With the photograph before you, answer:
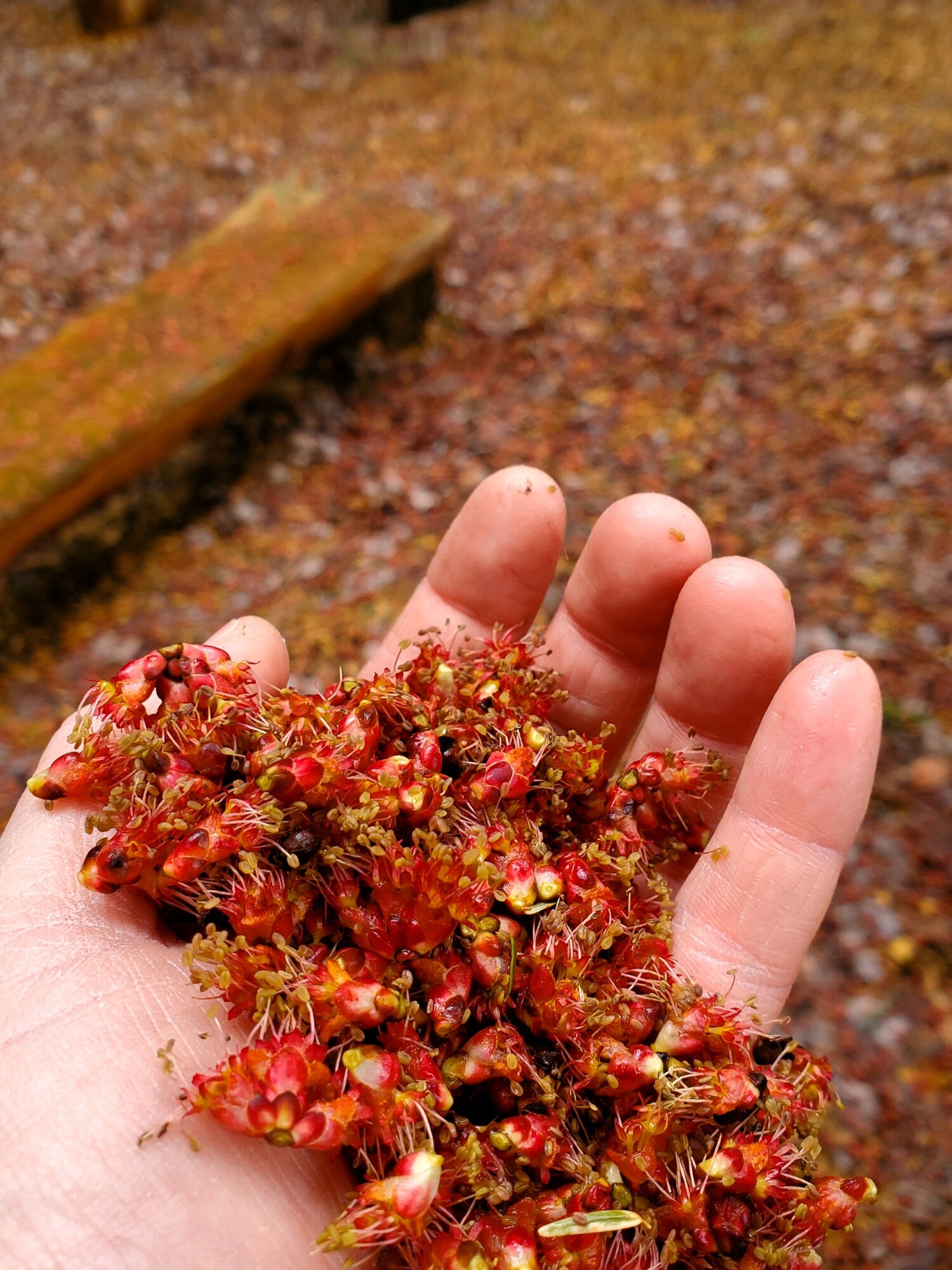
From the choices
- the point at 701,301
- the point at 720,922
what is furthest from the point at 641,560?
the point at 701,301

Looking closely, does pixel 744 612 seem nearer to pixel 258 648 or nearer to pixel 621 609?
pixel 621 609

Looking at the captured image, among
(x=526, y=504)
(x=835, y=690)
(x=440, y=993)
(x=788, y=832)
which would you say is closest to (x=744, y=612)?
(x=835, y=690)

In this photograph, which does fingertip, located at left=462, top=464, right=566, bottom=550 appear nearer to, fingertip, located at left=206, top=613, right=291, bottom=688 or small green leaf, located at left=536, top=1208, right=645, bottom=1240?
fingertip, located at left=206, top=613, right=291, bottom=688

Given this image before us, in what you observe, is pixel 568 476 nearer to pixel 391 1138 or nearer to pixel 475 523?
pixel 475 523

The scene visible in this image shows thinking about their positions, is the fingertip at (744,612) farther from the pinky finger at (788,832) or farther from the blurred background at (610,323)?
the blurred background at (610,323)

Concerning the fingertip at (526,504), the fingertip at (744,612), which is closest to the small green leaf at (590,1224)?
the fingertip at (744,612)

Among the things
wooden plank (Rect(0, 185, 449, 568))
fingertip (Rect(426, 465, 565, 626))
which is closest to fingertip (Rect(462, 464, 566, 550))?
fingertip (Rect(426, 465, 565, 626))
